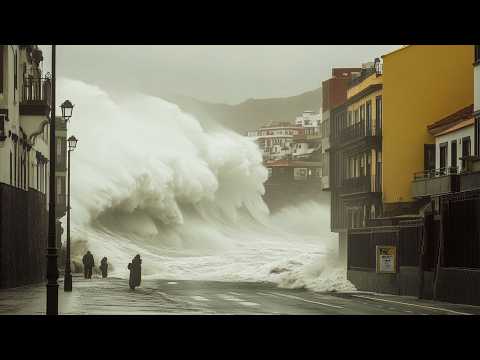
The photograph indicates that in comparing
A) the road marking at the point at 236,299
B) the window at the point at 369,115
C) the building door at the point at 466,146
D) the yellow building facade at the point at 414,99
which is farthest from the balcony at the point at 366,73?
the road marking at the point at 236,299

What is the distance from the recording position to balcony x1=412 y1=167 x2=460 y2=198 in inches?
1661

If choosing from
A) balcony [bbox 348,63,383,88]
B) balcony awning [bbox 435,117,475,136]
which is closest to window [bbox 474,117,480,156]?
balcony awning [bbox 435,117,475,136]

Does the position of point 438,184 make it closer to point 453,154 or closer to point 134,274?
point 453,154

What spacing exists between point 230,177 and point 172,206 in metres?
8.78

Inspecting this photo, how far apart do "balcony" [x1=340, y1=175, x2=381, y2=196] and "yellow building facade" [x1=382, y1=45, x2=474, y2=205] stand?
1134 millimetres

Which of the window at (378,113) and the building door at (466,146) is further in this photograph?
the window at (378,113)

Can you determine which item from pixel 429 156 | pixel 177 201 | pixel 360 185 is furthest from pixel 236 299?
pixel 177 201

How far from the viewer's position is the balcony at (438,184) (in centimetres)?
4219

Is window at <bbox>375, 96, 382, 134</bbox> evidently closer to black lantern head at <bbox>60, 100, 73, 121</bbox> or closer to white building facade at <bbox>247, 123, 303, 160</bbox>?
black lantern head at <bbox>60, 100, 73, 121</bbox>

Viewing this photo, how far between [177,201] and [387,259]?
193 feet

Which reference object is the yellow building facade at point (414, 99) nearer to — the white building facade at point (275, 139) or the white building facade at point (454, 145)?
the white building facade at point (454, 145)

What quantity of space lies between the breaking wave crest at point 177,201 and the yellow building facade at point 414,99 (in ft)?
76.3

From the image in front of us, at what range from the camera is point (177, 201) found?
102125 millimetres
